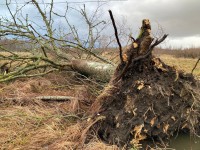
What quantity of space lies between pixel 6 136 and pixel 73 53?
12.2 feet

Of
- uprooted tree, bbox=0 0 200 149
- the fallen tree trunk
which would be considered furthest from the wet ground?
the fallen tree trunk

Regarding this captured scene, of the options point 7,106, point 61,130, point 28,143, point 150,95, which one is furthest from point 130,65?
point 7,106

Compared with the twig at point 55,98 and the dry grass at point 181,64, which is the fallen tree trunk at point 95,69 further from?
the dry grass at point 181,64

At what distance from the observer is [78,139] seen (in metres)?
4.06

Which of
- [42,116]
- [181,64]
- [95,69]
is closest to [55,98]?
[42,116]

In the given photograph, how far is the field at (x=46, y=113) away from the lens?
4.05 m

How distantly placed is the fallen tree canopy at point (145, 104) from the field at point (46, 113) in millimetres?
258

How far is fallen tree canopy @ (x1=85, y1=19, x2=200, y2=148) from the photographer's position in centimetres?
416

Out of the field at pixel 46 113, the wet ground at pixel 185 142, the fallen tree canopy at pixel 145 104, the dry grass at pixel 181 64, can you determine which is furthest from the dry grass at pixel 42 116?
the dry grass at pixel 181 64

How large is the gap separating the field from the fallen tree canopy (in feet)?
0.85

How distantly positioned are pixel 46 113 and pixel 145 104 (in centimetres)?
167

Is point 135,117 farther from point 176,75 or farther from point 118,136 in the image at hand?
point 176,75

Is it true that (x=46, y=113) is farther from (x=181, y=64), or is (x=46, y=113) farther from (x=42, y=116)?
(x=181, y=64)

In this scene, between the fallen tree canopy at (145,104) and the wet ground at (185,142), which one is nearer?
the fallen tree canopy at (145,104)
